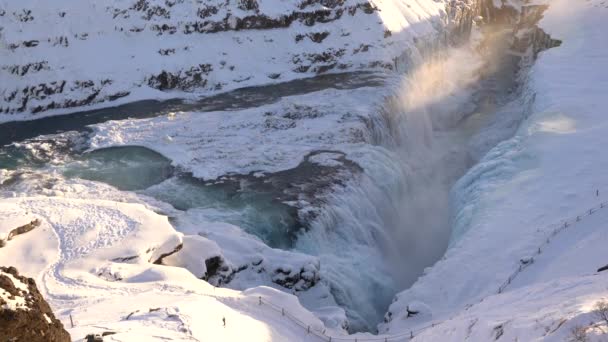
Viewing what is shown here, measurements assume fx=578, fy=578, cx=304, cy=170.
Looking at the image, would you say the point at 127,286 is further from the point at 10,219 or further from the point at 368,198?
the point at 368,198

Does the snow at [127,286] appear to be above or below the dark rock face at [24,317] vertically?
below

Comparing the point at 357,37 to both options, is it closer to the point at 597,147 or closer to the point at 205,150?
the point at 205,150

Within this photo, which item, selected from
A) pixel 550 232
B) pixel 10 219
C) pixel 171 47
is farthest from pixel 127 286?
pixel 171 47

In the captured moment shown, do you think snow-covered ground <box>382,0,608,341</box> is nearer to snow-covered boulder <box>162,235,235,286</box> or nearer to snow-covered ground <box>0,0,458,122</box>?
snow-covered boulder <box>162,235,235,286</box>

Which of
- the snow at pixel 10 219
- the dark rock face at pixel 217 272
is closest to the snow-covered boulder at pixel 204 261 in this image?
the dark rock face at pixel 217 272

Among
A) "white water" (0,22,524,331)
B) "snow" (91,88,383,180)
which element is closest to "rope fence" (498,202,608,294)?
"white water" (0,22,524,331)

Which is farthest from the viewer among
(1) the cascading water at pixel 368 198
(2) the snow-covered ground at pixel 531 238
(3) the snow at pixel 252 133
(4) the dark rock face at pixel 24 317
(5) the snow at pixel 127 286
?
(3) the snow at pixel 252 133

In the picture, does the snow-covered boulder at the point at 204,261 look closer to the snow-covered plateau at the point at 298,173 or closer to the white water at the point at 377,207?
the snow-covered plateau at the point at 298,173
